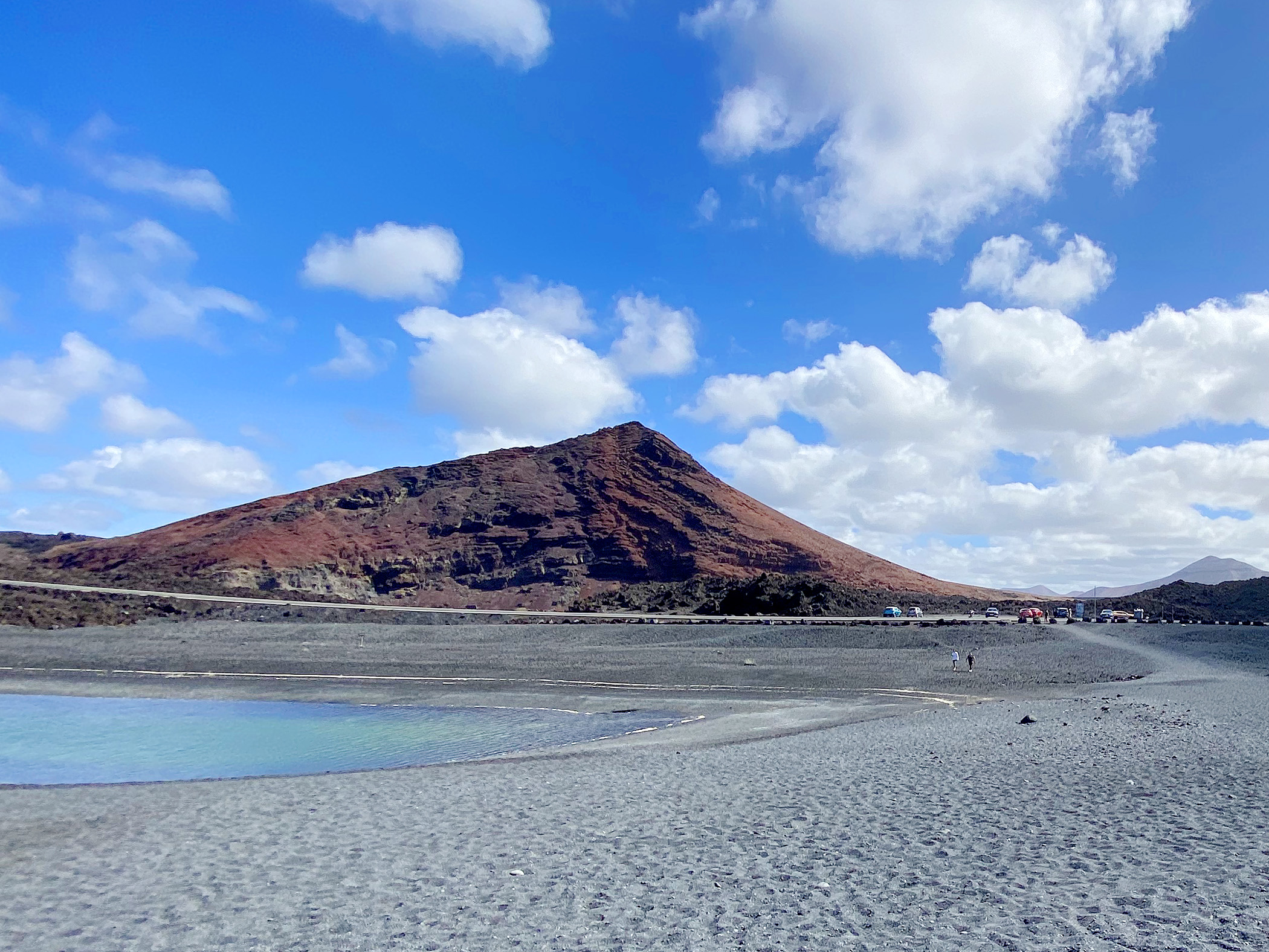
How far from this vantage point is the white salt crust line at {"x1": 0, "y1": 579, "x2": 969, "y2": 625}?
158 ft

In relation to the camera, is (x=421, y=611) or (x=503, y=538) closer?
(x=421, y=611)

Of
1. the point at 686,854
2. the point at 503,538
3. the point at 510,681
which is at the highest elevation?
the point at 503,538

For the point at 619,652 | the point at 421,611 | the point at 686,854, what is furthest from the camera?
the point at 421,611

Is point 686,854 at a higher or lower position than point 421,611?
lower

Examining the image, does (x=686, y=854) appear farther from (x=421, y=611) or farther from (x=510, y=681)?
(x=421, y=611)

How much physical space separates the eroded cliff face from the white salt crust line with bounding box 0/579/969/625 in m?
14.2

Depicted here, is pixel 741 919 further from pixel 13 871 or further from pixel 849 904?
pixel 13 871

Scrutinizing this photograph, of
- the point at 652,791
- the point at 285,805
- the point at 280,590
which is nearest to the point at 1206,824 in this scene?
the point at 652,791

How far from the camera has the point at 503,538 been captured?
85.2m

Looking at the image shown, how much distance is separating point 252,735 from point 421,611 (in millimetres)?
38962

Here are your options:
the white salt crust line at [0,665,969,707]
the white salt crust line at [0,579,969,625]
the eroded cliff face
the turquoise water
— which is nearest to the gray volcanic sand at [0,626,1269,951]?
the turquoise water

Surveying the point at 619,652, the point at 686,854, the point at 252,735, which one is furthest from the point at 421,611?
the point at 686,854

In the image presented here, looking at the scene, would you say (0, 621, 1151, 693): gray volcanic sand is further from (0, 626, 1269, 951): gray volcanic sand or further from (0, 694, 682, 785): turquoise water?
(0, 626, 1269, 951): gray volcanic sand

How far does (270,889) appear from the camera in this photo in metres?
6.57
